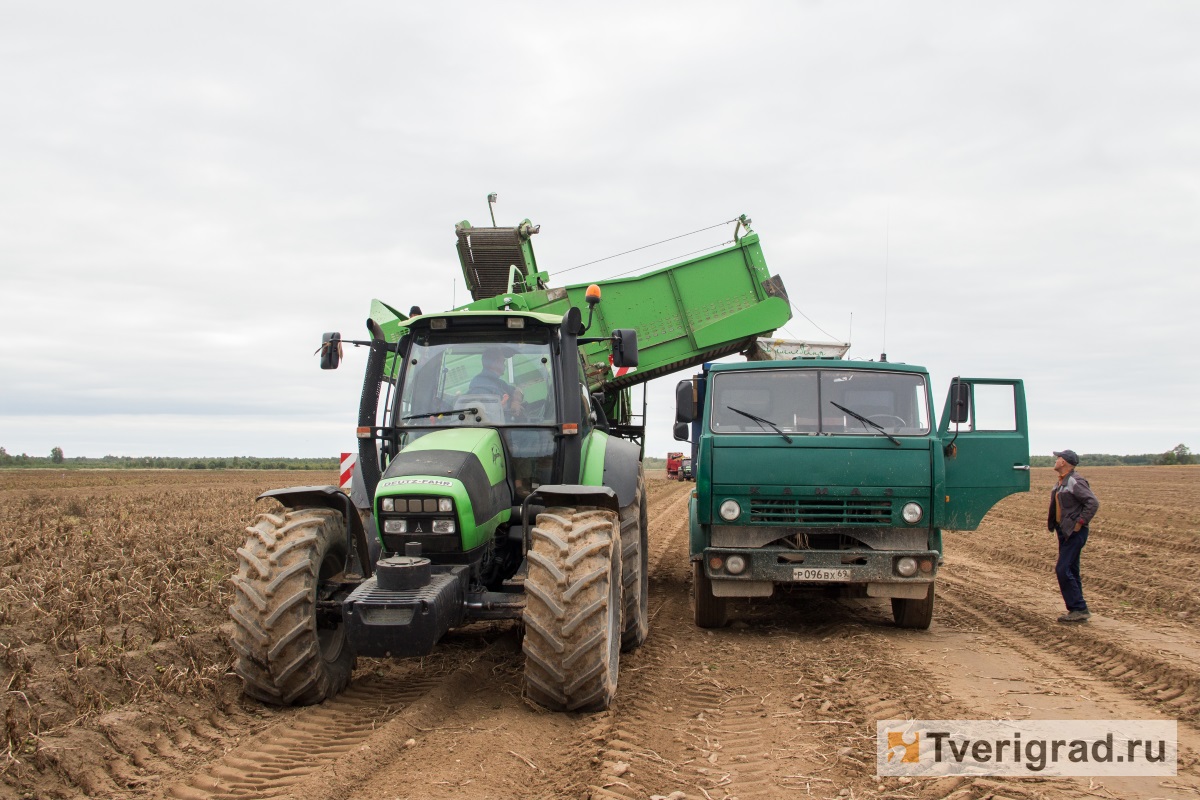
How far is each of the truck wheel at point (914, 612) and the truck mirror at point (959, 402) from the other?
1.52m

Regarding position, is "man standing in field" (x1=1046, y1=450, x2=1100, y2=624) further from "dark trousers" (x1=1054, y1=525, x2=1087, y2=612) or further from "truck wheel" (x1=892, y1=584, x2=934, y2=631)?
"truck wheel" (x1=892, y1=584, x2=934, y2=631)

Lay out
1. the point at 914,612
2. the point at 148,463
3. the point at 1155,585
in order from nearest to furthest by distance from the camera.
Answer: the point at 914,612 → the point at 1155,585 → the point at 148,463

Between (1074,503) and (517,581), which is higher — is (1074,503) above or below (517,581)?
above

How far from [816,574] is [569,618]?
3287 millimetres

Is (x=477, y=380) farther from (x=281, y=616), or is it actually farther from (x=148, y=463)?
(x=148, y=463)

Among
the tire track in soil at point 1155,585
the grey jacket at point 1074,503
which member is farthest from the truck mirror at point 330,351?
the tire track in soil at point 1155,585

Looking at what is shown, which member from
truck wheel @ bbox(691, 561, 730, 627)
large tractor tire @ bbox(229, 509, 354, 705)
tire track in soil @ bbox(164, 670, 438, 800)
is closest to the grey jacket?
truck wheel @ bbox(691, 561, 730, 627)

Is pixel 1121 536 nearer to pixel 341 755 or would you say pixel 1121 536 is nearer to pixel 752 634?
pixel 752 634

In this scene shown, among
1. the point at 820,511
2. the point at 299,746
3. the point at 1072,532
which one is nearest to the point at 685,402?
the point at 820,511

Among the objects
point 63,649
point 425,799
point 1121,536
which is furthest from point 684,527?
point 425,799

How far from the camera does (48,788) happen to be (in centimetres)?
387

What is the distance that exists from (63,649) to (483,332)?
11.1 ft

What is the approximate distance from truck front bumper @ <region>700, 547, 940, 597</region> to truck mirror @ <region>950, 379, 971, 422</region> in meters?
1.24

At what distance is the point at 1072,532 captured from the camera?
27.3 ft
